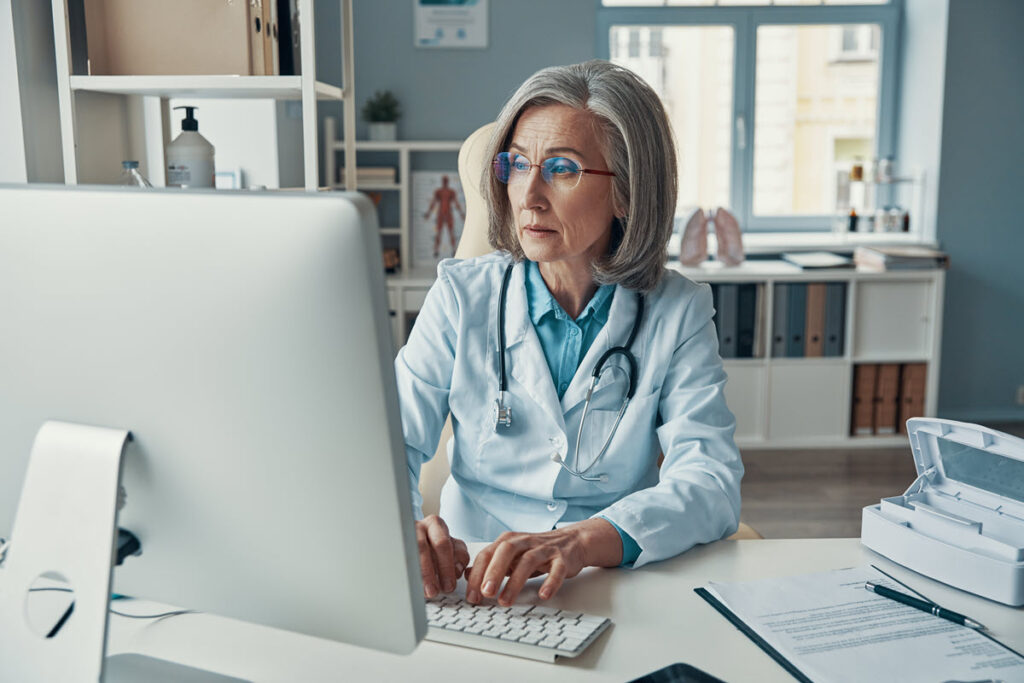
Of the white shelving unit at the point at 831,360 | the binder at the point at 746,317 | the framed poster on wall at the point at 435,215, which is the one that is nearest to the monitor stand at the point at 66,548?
the white shelving unit at the point at 831,360

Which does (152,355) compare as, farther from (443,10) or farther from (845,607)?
(443,10)

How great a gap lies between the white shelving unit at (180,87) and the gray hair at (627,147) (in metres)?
0.42

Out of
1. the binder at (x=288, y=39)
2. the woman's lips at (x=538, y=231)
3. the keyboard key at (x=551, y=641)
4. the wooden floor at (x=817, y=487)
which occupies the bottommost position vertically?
the wooden floor at (x=817, y=487)

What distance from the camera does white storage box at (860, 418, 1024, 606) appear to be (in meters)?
1.08

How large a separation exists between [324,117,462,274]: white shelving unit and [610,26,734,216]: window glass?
99 centimetres

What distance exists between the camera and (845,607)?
1055 millimetres

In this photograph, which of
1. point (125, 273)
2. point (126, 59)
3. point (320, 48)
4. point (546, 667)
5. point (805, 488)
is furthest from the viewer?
point (320, 48)

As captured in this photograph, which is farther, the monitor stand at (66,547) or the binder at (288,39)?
the binder at (288,39)

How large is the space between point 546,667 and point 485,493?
0.62m

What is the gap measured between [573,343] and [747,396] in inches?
105

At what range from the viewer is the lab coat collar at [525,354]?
1467 mm

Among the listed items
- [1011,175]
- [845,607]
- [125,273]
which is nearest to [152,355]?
[125,273]

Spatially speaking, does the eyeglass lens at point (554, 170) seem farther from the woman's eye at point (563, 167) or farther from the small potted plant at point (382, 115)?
the small potted plant at point (382, 115)

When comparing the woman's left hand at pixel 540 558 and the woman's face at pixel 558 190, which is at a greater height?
the woman's face at pixel 558 190
